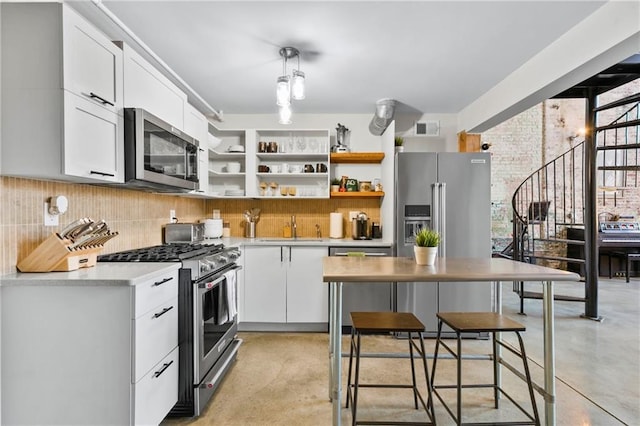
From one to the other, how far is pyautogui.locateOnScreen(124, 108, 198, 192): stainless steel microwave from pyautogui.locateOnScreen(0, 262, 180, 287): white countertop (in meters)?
0.60

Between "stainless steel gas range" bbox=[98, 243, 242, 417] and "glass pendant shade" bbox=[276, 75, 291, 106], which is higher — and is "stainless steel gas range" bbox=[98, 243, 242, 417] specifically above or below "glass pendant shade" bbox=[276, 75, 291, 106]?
below

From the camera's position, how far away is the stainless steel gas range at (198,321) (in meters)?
2.12

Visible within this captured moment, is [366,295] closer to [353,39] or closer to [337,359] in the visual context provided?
[337,359]

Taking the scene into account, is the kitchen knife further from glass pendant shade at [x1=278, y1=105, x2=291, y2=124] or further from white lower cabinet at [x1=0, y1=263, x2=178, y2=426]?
glass pendant shade at [x1=278, y1=105, x2=291, y2=124]

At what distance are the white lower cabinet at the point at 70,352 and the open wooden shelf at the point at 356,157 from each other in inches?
112

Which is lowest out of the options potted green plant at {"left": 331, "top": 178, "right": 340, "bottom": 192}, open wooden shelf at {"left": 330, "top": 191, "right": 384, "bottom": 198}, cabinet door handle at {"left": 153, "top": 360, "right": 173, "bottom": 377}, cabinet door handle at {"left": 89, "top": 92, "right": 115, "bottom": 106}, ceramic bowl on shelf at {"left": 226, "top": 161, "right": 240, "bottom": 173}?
cabinet door handle at {"left": 153, "top": 360, "right": 173, "bottom": 377}

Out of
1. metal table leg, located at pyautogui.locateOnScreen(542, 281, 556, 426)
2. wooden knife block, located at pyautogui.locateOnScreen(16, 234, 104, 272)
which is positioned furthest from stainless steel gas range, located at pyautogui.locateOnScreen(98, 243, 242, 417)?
metal table leg, located at pyautogui.locateOnScreen(542, 281, 556, 426)

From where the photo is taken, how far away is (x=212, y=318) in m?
2.37

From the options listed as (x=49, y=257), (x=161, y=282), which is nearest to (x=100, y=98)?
(x=49, y=257)

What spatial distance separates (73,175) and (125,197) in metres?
1.08

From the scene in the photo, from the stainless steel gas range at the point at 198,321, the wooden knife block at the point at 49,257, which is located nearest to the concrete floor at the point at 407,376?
the stainless steel gas range at the point at 198,321

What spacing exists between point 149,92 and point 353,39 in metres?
1.50

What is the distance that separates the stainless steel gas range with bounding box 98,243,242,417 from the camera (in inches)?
83.4

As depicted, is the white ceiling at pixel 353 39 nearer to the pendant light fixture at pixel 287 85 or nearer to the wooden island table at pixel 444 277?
the pendant light fixture at pixel 287 85
